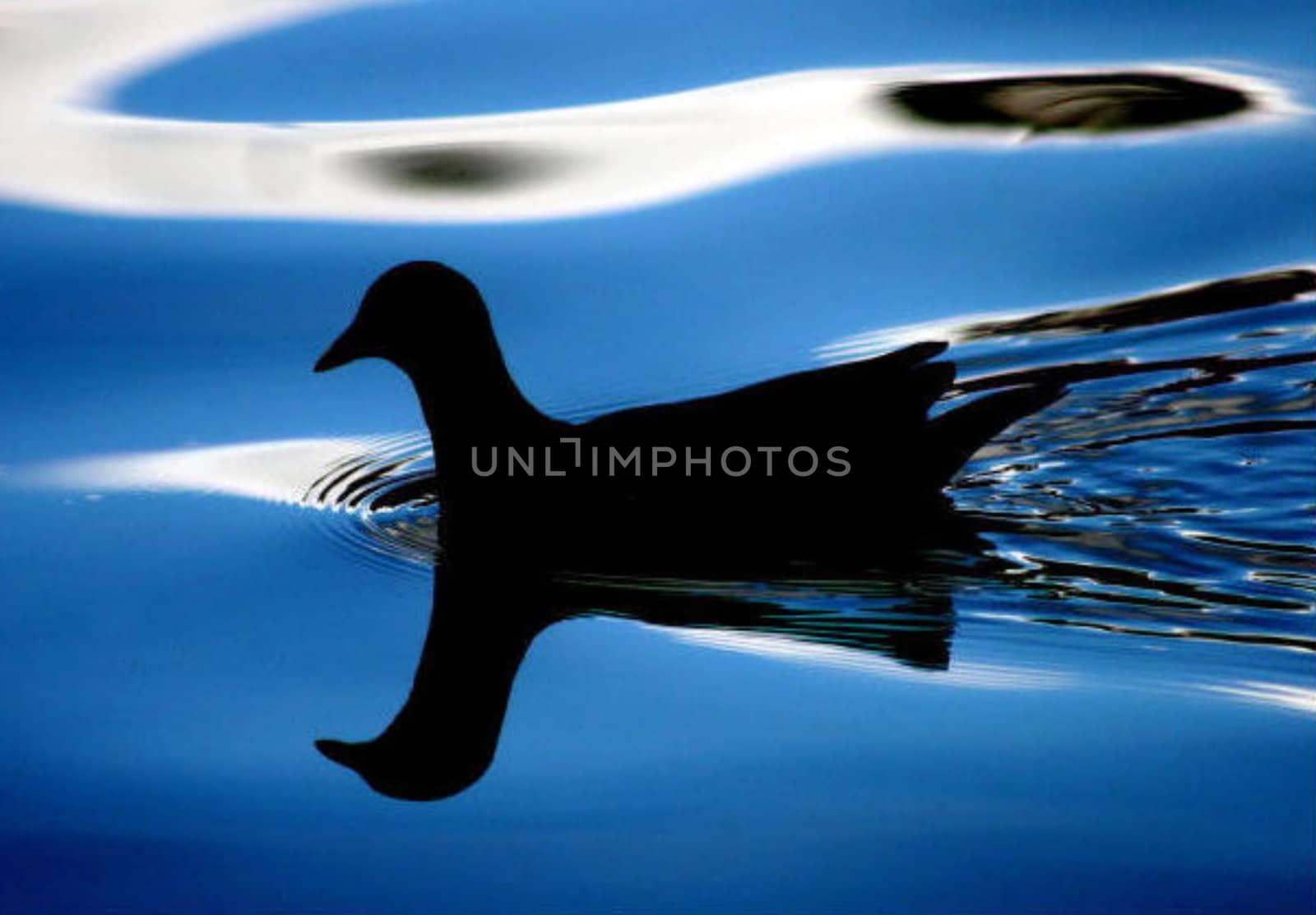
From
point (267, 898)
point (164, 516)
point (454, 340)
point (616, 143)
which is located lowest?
point (267, 898)

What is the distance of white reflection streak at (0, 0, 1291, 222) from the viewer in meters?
7.71

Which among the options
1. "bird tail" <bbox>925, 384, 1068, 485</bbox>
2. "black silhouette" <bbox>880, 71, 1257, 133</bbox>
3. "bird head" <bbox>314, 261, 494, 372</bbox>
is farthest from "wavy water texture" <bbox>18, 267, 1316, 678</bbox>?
"black silhouette" <bbox>880, 71, 1257, 133</bbox>

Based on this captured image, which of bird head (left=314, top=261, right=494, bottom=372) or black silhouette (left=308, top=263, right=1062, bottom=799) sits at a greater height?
bird head (left=314, top=261, right=494, bottom=372)

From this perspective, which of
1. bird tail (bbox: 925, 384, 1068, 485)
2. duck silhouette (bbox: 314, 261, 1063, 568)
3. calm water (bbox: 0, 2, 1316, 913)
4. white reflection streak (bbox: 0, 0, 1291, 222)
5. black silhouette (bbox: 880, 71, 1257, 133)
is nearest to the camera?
calm water (bbox: 0, 2, 1316, 913)

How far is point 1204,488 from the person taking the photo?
19.2ft

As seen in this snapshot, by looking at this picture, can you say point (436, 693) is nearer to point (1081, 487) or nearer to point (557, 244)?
point (1081, 487)

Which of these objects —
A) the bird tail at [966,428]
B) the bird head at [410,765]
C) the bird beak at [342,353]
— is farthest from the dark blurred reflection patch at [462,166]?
the bird head at [410,765]

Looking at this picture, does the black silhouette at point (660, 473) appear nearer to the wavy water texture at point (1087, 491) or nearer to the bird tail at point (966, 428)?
the bird tail at point (966, 428)

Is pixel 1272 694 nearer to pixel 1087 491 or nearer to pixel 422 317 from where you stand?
pixel 1087 491

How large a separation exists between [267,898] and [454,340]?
6.86 ft

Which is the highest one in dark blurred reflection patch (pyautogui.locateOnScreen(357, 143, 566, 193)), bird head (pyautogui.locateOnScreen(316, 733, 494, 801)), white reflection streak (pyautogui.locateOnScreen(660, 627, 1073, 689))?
dark blurred reflection patch (pyautogui.locateOnScreen(357, 143, 566, 193))

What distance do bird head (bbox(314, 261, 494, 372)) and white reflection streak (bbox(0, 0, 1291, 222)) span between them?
1.83 metres

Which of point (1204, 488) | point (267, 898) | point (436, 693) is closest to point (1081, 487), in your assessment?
point (1204, 488)

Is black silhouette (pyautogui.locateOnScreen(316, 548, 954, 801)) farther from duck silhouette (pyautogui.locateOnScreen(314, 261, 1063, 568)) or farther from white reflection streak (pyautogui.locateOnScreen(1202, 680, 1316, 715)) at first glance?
white reflection streak (pyautogui.locateOnScreen(1202, 680, 1316, 715))
